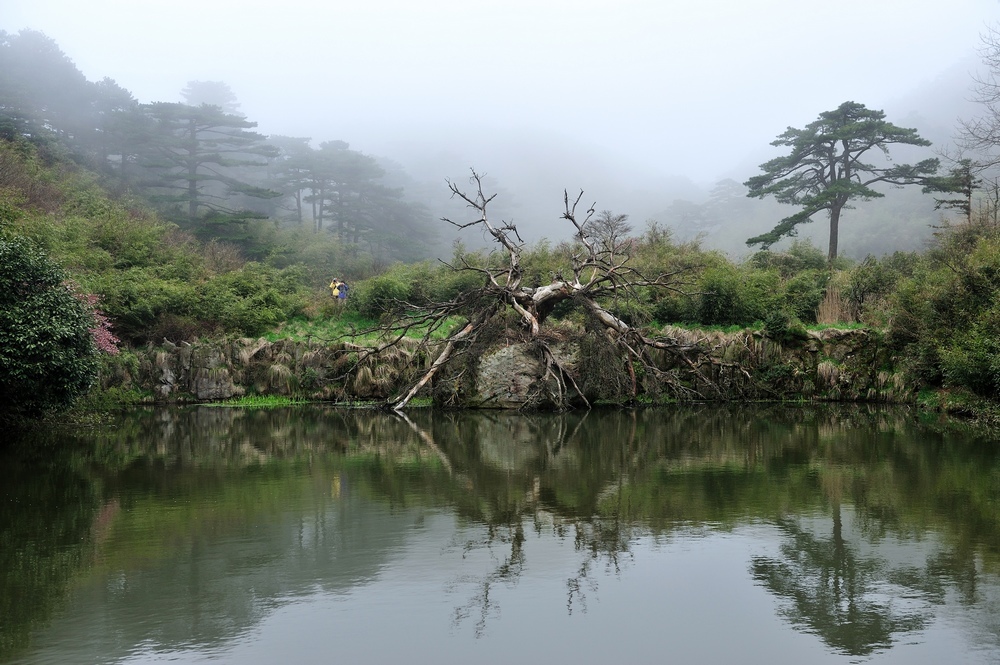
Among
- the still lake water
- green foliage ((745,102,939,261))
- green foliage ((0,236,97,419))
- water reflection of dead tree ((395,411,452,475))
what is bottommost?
water reflection of dead tree ((395,411,452,475))

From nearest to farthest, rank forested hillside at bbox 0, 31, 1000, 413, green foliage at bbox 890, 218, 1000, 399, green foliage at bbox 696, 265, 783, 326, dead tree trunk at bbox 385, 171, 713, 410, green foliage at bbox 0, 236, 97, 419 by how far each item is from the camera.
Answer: green foliage at bbox 0, 236, 97, 419 → forested hillside at bbox 0, 31, 1000, 413 → green foliage at bbox 890, 218, 1000, 399 → dead tree trunk at bbox 385, 171, 713, 410 → green foliage at bbox 696, 265, 783, 326

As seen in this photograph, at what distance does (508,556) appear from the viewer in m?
5.70

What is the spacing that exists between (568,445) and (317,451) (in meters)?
4.14

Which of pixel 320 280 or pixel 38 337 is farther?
pixel 320 280

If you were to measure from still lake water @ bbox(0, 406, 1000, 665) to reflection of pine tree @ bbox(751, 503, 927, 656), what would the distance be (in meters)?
0.02

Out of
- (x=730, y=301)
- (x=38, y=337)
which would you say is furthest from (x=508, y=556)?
(x=730, y=301)

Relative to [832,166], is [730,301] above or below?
below

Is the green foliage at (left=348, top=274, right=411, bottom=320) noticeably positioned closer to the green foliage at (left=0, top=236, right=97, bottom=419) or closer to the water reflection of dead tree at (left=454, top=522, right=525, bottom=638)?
the green foliage at (left=0, top=236, right=97, bottom=419)

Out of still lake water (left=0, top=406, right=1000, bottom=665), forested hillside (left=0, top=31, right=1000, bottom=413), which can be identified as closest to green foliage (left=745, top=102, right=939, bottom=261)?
forested hillside (left=0, top=31, right=1000, bottom=413)

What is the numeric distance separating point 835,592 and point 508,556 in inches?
93.2

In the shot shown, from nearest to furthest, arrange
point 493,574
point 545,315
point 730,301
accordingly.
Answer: point 493,574 → point 545,315 → point 730,301

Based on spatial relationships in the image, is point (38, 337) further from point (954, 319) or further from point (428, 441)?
point (954, 319)

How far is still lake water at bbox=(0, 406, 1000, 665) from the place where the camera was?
13.5 feet

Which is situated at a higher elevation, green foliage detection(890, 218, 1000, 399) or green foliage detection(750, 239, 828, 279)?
green foliage detection(750, 239, 828, 279)
